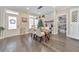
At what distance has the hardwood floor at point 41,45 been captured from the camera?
2.77 metres

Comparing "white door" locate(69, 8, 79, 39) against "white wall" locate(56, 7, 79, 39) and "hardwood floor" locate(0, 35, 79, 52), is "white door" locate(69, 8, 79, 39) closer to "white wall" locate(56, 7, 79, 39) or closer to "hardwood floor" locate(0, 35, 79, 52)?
"white wall" locate(56, 7, 79, 39)

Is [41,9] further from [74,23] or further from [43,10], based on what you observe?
[74,23]

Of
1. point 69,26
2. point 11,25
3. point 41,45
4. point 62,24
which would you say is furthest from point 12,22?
point 69,26

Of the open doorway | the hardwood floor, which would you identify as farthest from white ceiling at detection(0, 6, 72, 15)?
the hardwood floor

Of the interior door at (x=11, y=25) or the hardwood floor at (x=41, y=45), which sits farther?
the interior door at (x=11, y=25)

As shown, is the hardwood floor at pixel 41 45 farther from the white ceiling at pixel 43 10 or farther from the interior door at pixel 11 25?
the white ceiling at pixel 43 10

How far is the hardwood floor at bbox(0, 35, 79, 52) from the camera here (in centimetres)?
277

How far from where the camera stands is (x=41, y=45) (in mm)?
2957

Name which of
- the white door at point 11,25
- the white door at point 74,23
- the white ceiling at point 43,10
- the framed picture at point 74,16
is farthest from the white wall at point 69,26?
the white door at point 11,25

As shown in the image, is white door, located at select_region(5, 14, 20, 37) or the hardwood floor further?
white door, located at select_region(5, 14, 20, 37)

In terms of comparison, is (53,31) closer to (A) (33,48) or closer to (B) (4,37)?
(A) (33,48)
